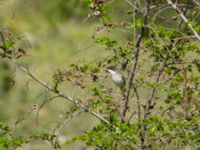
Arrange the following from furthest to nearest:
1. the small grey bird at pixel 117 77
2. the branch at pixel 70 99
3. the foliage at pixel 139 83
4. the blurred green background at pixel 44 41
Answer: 1. the blurred green background at pixel 44 41
2. the small grey bird at pixel 117 77
3. the branch at pixel 70 99
4. the foliage at pixel 139 83

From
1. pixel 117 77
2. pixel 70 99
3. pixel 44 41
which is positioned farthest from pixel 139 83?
pixel 44 41

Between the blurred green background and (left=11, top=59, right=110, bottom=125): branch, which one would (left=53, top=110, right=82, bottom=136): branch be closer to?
(left=11, top=59, right=110, bottom=125): branch

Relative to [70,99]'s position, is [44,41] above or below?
above

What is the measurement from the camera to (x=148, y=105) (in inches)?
121

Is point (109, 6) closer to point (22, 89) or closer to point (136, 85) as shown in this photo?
point (136, 85)

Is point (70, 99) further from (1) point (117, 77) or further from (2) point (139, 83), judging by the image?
(1) point (117, 77)

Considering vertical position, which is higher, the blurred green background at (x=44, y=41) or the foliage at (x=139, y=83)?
the blurred green background at (x=44, y=41)

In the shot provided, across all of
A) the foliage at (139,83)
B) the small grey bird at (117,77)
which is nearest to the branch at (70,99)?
the foliage at (139,83)

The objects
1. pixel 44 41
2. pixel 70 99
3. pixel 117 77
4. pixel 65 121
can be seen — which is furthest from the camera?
pixel 44 41

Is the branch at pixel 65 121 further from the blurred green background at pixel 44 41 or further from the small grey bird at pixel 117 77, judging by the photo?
the blurred green background at pixel 44 41

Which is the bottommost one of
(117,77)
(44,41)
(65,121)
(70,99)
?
(65,121)

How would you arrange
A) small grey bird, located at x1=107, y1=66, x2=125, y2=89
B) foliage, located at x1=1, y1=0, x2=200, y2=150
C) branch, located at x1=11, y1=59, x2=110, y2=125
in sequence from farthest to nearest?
small grey bird, located at x1=107, y1=66, x2=125, y2=89
branch, located at x1=11, y1=59, x2=110, y2=125
foliage, located at x1=1, y1=0, x2=200, y2=150

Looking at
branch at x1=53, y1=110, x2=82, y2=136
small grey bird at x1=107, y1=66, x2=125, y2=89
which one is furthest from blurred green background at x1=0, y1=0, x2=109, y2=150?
branch at x1=53, y1=110, x2=82, y2=136

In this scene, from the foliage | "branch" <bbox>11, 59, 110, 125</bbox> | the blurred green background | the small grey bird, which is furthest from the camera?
the blurred green background
